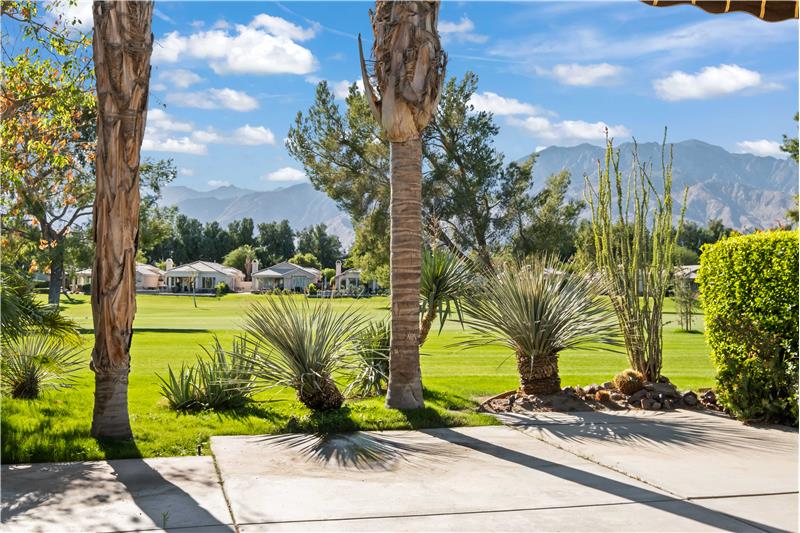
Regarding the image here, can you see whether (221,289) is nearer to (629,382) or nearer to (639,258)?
(639,258)

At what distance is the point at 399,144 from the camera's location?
942 cm

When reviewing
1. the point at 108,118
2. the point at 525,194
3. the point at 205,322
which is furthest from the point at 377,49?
the point at 525,194

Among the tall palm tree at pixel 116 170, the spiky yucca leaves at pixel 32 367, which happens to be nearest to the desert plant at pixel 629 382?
the tall palm tree at pixel 116 170

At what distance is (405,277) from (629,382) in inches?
142

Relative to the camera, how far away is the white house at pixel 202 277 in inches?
3226

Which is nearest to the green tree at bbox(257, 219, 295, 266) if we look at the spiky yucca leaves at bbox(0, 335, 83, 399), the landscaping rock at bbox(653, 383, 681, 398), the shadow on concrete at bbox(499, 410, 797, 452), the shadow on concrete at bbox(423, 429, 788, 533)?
the spiky yucca leaves at bbox(0, 335, 83, 399)

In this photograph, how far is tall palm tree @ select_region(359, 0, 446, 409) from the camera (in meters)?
9.23

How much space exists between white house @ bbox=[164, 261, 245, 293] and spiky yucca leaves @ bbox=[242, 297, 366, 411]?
72.6 m

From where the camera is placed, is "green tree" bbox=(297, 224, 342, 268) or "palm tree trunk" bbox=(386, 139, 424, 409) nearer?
"palm tree trunk" bbox=(386, 139, 424, 409)

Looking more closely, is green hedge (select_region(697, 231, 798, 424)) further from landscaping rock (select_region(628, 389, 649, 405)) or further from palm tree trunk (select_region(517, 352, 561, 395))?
palm tree trunk (select_region(517, 352, 561, 395))

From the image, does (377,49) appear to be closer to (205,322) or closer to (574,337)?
(574,337)

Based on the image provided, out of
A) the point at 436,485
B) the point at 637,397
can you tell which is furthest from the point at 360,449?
the point at 637,397

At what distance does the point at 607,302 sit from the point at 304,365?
442 cm

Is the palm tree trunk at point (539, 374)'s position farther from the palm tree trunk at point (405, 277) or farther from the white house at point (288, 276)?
the white house at point (288, 276)
